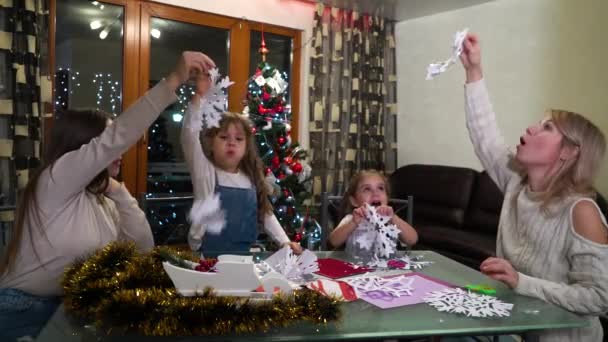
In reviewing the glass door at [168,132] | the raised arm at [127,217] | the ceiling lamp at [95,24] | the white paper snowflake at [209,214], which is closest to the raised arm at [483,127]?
the white paper snowflake at [209,214]

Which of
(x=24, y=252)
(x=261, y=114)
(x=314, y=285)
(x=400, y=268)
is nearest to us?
(x=314, y=285)

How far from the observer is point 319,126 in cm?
505

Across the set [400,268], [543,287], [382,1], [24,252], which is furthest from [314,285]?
[382,1]

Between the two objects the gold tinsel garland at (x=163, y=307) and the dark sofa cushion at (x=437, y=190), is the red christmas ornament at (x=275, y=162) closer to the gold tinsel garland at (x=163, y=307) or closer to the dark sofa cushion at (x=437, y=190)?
the dark sofa cushion at (x=437, y=190)

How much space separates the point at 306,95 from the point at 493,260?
12.9 ft

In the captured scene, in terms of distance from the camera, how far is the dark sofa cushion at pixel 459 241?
367 centimetres

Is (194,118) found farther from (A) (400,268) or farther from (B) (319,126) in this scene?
(B) (319,126)

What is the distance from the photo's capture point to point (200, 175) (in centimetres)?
191

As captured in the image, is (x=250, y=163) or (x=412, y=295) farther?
(x=250, y=163)

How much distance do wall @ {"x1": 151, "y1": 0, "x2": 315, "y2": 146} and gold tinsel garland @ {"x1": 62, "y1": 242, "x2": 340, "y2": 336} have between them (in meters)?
3.74

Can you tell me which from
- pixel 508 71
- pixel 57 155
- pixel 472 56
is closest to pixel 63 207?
pixel 57 155

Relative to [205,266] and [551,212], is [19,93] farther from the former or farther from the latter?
[551,212]

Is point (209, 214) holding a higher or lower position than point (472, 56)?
lower

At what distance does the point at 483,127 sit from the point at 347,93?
347cm
